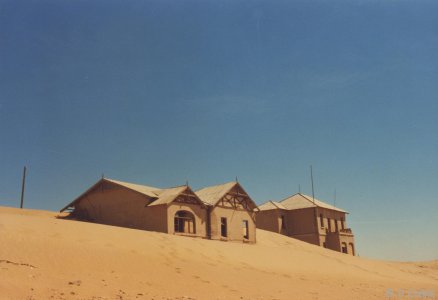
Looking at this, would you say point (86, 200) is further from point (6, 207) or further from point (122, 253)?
point (122, 253)

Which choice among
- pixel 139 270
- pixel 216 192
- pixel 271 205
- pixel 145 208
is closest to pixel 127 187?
pixel 145 208

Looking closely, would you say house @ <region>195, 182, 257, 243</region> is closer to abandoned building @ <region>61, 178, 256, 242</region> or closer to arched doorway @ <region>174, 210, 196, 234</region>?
abandoned building @ <region>61, 178, 256, 242</region>

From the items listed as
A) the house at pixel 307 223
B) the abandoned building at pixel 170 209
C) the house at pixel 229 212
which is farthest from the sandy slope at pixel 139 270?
the house at pixel 307 223

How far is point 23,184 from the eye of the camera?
4916 cm

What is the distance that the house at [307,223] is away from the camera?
170ft

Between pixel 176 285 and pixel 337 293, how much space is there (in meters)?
8.09

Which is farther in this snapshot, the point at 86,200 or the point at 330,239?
the point at 330,239

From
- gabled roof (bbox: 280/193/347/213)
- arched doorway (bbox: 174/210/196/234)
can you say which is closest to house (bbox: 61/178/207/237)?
arched doorway (bbox: 174/210/196/234)

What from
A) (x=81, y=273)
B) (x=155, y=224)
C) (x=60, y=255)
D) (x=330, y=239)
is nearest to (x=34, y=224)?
(x=60, y=255)

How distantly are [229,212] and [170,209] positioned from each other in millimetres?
7712

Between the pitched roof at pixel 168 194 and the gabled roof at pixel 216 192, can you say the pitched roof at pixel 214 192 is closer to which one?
the gabled roof at pixel 216 192

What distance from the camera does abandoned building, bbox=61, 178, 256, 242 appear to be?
32.8 m

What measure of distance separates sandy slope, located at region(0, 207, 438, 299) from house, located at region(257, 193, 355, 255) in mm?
23366

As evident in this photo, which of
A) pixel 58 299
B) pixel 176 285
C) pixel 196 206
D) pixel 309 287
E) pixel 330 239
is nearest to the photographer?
pixel 58 299
